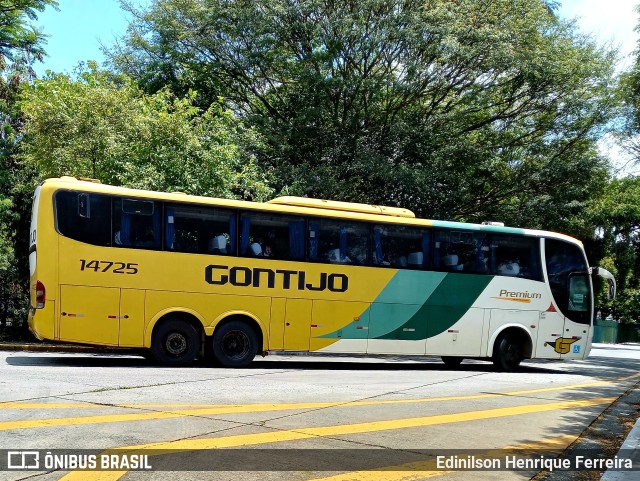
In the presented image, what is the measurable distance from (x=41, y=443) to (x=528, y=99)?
22.8 metres

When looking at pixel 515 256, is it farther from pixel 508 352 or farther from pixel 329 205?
pixel 329 205

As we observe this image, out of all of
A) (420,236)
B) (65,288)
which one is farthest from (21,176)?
(420,236)

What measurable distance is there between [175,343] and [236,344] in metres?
1.31

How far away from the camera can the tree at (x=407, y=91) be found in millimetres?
22719

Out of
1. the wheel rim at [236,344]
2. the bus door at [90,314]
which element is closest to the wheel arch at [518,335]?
the wheel rim at [236,344]

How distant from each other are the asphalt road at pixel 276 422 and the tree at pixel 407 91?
10494 mm

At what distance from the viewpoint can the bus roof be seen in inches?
532

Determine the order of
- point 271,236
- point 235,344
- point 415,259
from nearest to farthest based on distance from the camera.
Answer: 1. point 235,344
2. point 271,236
3. point 415,259

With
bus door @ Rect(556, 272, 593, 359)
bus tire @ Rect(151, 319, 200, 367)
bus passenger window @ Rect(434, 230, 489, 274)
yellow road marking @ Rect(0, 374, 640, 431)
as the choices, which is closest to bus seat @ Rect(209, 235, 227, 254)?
bus tire @ Rect(151, 319, 200, 367)

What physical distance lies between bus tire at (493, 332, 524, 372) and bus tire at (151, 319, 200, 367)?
748cm

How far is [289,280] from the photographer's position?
1509 cm

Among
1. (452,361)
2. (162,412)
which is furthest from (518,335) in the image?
(162,412)

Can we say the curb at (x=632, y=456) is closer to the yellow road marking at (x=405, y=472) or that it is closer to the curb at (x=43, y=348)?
the yellow road marking at (x=405, y=472)

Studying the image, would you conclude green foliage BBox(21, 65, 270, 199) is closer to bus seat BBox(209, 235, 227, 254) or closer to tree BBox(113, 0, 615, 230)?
tree BBox(113, 0, 615, 230)
